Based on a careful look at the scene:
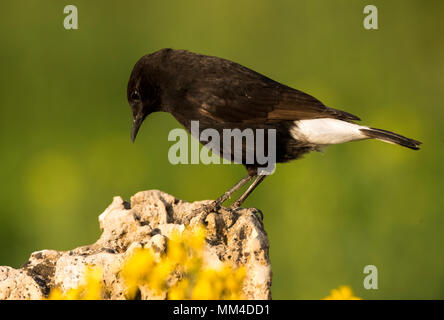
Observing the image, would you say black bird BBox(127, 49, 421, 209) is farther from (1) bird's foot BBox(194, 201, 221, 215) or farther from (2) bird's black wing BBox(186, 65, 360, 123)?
(1) bird's foot BBox(194, 201, 221, 215)

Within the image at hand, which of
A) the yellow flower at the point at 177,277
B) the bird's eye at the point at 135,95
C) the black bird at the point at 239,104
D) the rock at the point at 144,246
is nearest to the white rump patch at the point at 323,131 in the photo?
the black bird at the point at 239,104

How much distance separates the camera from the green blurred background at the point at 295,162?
761cm

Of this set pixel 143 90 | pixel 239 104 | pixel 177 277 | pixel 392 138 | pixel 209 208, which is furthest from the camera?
pixel 143 90

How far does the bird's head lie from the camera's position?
6238mm

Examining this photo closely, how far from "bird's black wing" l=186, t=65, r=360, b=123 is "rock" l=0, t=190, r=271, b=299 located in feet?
2.44

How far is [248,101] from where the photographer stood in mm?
6125

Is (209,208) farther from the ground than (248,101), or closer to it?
closer to it

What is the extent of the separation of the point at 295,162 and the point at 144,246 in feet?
13.7

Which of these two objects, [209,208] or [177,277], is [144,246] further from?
[209,208]

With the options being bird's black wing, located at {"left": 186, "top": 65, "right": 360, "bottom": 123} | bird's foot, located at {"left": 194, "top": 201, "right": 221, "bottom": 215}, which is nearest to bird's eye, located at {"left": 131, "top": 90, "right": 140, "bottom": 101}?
bird's black wing, located at {"left": 186, "top": 65, "right": 360, "bottom": 123}

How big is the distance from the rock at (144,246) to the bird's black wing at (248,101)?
74 cm

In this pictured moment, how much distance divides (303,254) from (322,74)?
3.22 metres

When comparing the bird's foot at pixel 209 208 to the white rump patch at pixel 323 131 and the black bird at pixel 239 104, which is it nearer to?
the black bird at pixel 239 104

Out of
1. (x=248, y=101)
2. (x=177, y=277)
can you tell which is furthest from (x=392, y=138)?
(x=177, y=277)
